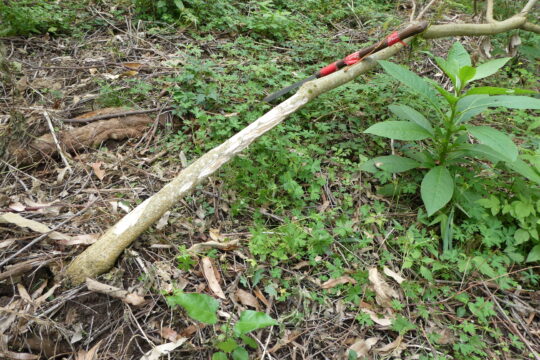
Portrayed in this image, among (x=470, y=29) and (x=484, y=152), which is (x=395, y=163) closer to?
(x=484, y=152)

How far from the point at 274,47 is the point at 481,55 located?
2.51m

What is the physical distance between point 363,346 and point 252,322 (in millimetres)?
736

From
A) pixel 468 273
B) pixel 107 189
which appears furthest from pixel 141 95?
pixel 468 273

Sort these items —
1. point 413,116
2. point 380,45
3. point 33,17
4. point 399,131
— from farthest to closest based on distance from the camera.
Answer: point 33,17 → point 380,45 → point 413,116 → point 399,131

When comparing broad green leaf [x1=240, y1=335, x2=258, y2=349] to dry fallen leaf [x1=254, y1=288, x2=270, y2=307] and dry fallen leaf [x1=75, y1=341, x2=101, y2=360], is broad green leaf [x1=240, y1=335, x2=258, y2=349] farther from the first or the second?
dry fallen leaf [x1=75, y1=341, x2=101, y2=360]

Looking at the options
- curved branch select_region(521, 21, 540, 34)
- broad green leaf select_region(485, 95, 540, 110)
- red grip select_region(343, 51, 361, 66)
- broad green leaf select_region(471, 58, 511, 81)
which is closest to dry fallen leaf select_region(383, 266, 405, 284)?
broad green leaf select_region(485, 95, 540, 110)

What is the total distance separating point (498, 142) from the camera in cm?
263

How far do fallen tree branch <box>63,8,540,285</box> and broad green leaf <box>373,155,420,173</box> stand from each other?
0.80 m

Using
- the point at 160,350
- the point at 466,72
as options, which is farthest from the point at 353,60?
the point at 160,350

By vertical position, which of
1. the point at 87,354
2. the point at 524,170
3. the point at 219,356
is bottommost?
the point at 87,354

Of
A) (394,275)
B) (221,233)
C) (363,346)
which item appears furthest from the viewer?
(221,233)

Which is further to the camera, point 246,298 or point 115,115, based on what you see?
point 115,115

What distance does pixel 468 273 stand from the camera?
9.10ft

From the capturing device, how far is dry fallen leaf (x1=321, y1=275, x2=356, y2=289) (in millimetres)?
2574
